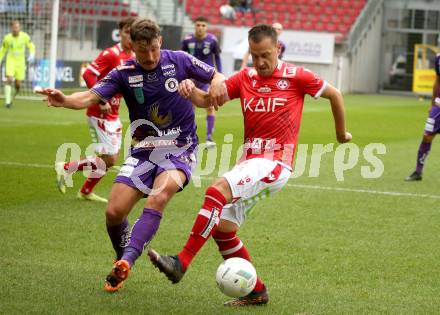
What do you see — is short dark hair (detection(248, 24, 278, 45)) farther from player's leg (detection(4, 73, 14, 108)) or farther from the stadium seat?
the stadium seat

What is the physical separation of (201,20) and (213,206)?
1214cm

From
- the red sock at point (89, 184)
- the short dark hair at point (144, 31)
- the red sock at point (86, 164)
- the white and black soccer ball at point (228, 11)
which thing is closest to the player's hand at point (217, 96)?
the short dark hair at point (144, 31)

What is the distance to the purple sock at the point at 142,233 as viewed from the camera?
5989 mm

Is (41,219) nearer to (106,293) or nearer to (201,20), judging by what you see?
(106,293)

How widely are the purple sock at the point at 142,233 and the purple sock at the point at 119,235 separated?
1.49 ft

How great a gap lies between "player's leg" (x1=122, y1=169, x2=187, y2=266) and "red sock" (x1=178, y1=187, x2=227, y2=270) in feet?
1.38

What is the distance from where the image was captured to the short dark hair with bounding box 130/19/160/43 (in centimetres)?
628

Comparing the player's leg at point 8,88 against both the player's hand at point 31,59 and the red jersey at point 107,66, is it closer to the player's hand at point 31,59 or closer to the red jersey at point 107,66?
the player's hand at point 31,59

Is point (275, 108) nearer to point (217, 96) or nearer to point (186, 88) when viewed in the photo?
point (217, 96)

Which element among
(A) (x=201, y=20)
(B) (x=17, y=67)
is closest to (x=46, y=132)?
(A) (x=201, y=20)

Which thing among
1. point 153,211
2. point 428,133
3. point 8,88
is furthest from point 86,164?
point 8,88

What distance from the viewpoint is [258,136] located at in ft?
20.6

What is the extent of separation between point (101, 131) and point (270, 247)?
3.23 meters

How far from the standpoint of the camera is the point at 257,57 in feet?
20.4
